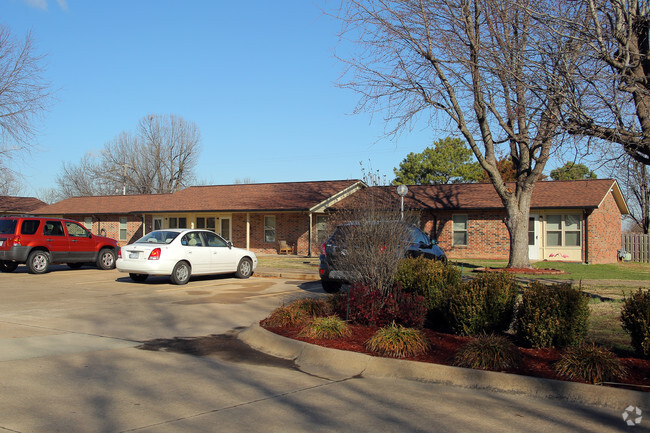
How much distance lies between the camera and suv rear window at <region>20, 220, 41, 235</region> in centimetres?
1817

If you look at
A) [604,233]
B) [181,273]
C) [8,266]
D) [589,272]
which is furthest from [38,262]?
[604,233]

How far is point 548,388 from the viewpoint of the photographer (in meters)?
5.60

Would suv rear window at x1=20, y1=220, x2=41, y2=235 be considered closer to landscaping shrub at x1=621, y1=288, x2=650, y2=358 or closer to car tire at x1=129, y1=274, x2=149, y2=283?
car tire at x1=129, y1=274, x2=149, y2=283

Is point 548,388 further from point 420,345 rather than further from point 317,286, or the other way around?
point 317,286

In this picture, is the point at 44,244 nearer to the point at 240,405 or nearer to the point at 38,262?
the point at 38,262

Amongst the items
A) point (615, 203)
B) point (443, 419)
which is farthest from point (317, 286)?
point (615, 203)

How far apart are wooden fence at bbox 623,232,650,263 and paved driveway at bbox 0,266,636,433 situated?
97.5ft

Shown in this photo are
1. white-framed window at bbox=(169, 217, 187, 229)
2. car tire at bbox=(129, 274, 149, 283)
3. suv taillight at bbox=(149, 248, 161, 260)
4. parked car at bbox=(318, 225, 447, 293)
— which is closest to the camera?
parked car at bbox=(318, 225, 447, 293)

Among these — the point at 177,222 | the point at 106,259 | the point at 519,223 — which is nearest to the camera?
the point at 519,223

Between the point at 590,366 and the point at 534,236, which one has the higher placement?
the point at 534,236

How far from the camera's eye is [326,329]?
307 inches


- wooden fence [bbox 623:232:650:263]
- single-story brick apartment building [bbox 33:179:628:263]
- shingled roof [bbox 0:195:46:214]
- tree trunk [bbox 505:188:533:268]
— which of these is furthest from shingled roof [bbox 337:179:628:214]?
shingled roof [bbox 0:195:46:214]

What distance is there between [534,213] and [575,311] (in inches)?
868

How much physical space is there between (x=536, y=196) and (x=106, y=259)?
20551 millimetres
